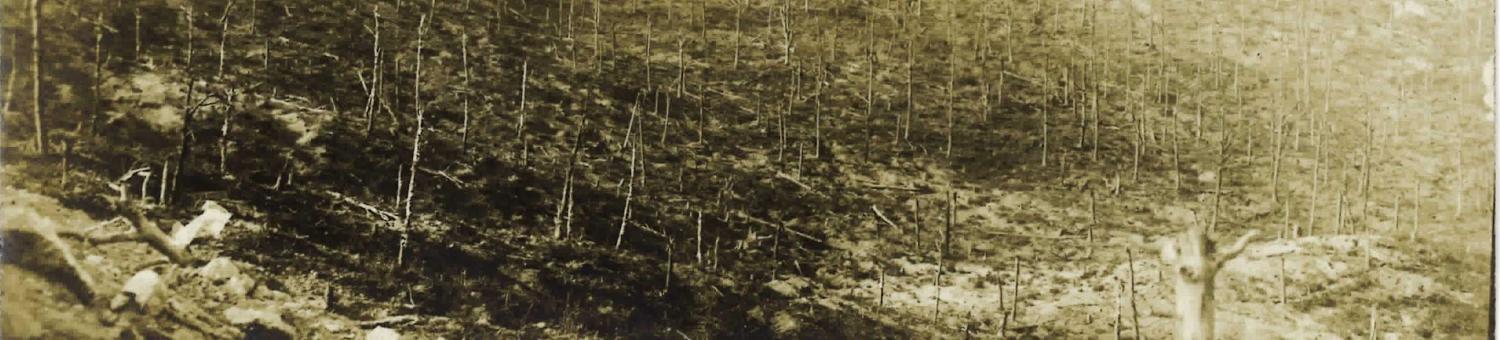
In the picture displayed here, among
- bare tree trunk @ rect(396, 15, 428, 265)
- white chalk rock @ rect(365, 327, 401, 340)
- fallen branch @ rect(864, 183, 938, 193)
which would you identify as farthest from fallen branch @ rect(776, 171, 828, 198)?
Answer: white chalk rock @ rect(365, 327, 401, 340)

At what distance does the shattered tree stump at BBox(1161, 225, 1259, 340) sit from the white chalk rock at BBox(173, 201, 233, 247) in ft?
7.32

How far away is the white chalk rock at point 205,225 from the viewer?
7.11 feet

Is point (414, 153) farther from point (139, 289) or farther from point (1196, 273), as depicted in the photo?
point (1196, 273)

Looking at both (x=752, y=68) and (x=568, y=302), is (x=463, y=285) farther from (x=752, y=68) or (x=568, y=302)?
(x=752, y=68)

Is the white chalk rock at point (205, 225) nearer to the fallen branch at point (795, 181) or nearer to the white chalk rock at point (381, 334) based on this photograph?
the white chalk rock at point (381, 334)

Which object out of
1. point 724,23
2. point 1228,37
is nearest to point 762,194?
point 724,23

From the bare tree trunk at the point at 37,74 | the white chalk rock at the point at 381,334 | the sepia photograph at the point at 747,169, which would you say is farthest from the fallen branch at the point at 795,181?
the bare tree trunk at the point at 37,74

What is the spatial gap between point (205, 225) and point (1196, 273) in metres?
2.34

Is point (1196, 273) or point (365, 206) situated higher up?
point (365, 206)

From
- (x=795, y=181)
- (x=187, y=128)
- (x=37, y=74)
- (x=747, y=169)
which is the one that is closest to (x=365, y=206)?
(x=187, y=128)

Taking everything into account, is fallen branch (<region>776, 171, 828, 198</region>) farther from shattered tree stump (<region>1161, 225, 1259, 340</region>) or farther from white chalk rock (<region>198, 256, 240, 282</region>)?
white chalk rock (<region>198, 256, 240, 282</region>)

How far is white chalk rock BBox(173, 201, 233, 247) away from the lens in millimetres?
2168

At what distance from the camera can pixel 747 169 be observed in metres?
2.35

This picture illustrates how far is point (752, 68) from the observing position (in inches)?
95.3
